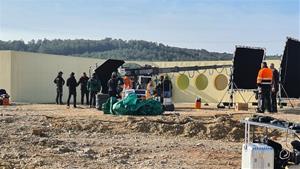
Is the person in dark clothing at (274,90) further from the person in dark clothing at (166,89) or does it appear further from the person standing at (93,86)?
the person standing at (93,86)

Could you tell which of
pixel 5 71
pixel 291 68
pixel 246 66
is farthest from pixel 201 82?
pixel 291 68

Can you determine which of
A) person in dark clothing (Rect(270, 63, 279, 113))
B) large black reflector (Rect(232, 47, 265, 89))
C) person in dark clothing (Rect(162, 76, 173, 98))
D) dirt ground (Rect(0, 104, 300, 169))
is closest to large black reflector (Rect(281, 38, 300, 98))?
person in dark clothing (Rect(270, 63, 279, 113))

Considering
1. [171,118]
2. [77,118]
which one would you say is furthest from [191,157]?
[77,118]

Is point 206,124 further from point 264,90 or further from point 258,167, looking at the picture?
point 258,167

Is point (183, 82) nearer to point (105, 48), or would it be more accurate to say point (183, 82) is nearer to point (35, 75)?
point (35, 75)

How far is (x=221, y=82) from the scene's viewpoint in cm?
4266

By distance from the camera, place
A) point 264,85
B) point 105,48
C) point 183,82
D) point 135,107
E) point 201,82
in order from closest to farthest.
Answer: point 135,107
point 264,85
point 201,82
point 183,82
point 105,48

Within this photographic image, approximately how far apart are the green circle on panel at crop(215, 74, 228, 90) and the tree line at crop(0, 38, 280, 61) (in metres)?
36.9

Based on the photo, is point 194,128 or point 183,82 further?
point 183,82

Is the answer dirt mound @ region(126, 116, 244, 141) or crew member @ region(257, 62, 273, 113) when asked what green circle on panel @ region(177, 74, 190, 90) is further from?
dirt mound @ region(126, 116, 244, 141)

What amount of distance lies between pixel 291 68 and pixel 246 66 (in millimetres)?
2256

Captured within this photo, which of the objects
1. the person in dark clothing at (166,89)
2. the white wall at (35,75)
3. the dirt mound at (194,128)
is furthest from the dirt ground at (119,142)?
the white wall at (35,75)

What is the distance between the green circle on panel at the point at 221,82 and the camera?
138 ft

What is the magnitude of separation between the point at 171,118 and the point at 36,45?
86.0 meters
